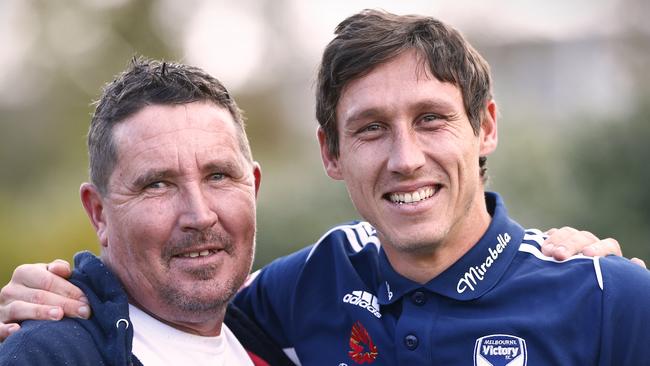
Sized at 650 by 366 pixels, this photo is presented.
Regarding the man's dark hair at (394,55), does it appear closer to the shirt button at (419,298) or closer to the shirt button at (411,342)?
the shirt button at (419,298)

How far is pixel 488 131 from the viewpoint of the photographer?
11.4ft

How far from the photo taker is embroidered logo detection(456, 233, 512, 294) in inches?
123

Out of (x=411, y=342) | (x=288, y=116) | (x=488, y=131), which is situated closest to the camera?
(x=411, y=342)

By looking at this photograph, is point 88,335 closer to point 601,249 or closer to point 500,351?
point 500,351

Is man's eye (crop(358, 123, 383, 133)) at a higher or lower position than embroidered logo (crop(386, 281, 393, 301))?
higher

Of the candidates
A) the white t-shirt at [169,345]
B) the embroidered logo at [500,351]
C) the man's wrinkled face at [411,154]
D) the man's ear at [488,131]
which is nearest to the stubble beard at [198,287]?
the white t-shirt at [169,345]

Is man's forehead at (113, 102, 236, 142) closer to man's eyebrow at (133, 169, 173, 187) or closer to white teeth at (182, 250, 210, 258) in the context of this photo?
man's eyebrow at (133, 169, 173, 187)

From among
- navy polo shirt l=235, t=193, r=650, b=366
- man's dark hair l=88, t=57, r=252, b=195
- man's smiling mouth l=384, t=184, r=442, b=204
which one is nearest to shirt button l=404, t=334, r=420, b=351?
navy polo shirt l=235, t=193, r=650, b=366

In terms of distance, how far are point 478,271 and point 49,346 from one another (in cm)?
162

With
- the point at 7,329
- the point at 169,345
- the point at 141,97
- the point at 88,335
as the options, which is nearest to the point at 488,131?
the point at 141,97

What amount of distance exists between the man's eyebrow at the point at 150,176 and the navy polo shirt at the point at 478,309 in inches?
36.1

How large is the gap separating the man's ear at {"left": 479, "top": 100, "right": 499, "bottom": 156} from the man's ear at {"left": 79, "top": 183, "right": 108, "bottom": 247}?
1612 millimetres

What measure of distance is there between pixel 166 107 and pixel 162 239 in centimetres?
52

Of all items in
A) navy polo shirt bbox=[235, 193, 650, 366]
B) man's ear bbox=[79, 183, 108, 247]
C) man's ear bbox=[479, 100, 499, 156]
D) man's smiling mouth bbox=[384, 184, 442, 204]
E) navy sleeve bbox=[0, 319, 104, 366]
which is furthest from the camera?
man's ear bbox=[479, 100, 499, 156]
